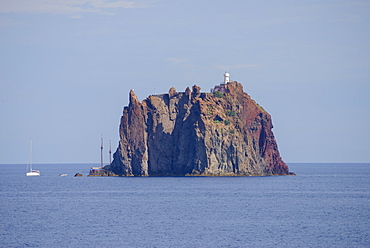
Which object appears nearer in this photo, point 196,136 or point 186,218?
point 186,218

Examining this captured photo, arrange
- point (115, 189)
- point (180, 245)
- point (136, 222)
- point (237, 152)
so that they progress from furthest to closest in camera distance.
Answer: point (237, 152) < point (115, 189) < point (136, 222) < point (180, 245)

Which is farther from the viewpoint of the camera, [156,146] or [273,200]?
[156,146]

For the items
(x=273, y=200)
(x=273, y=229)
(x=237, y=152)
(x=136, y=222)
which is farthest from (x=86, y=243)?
(x=237, y=152)

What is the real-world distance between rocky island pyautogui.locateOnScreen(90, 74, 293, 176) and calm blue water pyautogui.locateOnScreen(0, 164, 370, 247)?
37.0 metres

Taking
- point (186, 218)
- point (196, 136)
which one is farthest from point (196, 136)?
point (186, 218)

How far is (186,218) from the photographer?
75188 millimetres

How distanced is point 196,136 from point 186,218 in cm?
8009

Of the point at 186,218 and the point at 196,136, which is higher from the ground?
the point at 196,136

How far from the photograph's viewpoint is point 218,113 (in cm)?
15825

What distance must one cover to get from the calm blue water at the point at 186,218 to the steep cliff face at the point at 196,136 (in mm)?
36861

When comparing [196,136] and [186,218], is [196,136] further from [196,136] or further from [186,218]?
[186,218]

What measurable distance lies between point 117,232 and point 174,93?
→ 10553 cm

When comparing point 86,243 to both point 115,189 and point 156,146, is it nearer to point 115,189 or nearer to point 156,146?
point 115,189

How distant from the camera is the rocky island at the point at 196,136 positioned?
15550 centimetres
